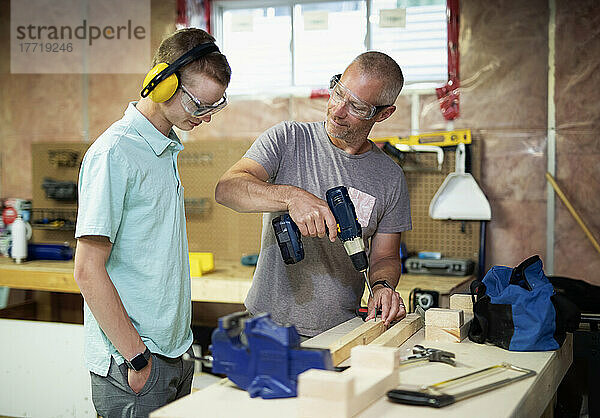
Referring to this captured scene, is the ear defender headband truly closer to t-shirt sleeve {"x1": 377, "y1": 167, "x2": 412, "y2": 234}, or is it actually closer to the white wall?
t-shirt sleeve {"x1": 377, "y1": 167, "x2": 412, "y2": 234}

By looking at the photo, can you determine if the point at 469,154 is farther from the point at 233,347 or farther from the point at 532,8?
the point at 233,347

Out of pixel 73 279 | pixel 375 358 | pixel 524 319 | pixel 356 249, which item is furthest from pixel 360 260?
pixel 73 279

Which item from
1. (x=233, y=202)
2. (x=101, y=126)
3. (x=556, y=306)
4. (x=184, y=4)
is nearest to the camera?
(x=556, y=306)

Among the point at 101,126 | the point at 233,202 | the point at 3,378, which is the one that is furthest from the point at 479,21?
the point at 3,378

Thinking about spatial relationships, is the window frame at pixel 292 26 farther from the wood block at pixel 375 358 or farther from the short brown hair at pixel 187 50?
the wood block at pixel 375 358

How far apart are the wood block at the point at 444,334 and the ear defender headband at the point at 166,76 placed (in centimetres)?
98

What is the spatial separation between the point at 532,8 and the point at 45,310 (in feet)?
12.5

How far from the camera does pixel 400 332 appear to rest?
A: 5.83 ft

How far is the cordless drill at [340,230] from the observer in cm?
189

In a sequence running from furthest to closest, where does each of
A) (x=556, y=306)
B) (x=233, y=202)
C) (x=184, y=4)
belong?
1. (x=184, y=4)
2. (x=233, y=202)
3. (x=556, y=306)

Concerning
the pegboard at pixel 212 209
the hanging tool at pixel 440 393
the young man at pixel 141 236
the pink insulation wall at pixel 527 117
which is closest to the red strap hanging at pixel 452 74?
the pink insulation wall at pixel 527 117

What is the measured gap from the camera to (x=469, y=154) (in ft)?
12.0

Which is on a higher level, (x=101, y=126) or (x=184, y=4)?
(x=184, y=4)

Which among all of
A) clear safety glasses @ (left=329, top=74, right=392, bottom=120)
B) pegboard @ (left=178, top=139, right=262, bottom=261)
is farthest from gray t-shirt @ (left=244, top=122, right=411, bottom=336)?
pegboard @ (left=178, top=139, right=262, bottom=261)
